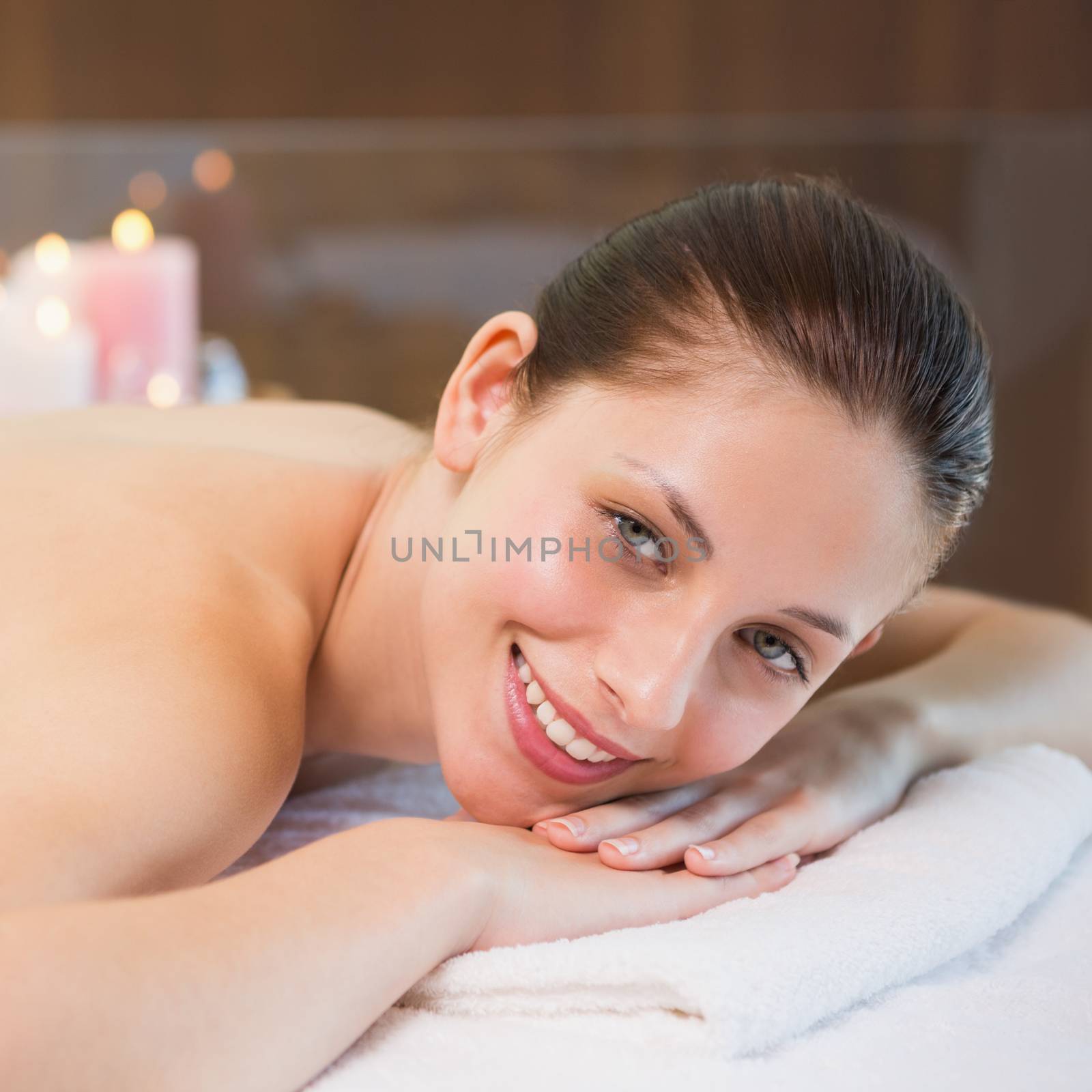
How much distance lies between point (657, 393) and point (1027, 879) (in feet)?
1.30

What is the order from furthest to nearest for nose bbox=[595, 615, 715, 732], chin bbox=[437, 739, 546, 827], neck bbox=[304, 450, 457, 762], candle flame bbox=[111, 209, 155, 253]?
1. candle flame bbox=[111, 209, 155, 253]
2. neck bbox=[304, 450, 457, 762]
3. chin bbox=[437, 739, 546, 827]
4. nose bbox=[595, 615, 715, 732]

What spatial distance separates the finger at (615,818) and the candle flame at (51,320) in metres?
1.30

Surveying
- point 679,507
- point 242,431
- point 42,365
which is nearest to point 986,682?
point 679,507

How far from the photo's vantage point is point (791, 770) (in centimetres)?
94

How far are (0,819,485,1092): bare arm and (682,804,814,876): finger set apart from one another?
0.21m

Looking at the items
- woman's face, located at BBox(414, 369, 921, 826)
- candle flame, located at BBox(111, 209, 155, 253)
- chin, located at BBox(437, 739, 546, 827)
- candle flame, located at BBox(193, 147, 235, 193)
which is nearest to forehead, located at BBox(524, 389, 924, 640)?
woman's face, located at BBox(414, 369, 921, 826)

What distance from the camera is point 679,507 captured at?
78 cm

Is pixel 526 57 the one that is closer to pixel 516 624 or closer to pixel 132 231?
pixel 132 231

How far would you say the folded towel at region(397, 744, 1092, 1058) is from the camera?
0.62 metres

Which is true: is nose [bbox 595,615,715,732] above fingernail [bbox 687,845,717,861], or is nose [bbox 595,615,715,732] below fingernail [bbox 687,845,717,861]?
above

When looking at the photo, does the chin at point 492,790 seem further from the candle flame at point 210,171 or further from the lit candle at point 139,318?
the candle flame at point 210,171

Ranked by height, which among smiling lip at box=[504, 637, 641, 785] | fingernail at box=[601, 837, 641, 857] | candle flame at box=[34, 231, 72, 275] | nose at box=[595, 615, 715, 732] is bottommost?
Result: fingernail at box=[601, 837, 641, 857]

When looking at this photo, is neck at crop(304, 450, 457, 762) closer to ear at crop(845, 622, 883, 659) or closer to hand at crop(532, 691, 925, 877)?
hand at crop(532, 691, 925, 877)

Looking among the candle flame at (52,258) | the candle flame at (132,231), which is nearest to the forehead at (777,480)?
the candle flame at (52,258)
